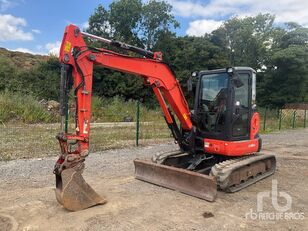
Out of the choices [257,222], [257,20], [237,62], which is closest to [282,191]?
[257,222]

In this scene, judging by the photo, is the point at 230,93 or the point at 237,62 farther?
the point at 237,62

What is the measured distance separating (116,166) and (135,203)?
2945 millimetres

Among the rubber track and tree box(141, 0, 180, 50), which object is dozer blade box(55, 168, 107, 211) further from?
tree box(141, 0, 180, 50)

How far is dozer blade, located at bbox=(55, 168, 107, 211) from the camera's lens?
184 inches

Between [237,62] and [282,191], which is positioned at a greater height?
[237,62]

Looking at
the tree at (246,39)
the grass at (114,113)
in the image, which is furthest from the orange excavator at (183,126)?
the tree at (246,39)

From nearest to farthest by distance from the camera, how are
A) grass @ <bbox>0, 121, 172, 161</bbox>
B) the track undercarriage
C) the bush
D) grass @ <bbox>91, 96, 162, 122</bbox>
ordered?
the track undercarriage, grass @ <bbox>0, 121, 172, 161</bbox>, the bush, grass @ <bbox>91, 96, 162, 122</bbox>

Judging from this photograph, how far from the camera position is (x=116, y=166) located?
815cm

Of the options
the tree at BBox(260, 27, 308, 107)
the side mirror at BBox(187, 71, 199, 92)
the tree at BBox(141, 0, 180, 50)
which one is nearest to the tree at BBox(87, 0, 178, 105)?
the tree at BBox(141, 0, 180, 50)

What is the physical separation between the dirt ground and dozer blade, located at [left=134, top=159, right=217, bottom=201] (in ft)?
0.42

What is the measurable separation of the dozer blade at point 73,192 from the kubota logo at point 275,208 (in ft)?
7.96

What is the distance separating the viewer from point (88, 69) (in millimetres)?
5055

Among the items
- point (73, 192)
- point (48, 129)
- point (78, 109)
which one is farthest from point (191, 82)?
point (48, 129)

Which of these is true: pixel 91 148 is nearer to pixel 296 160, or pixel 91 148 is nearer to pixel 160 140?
pixel 160 140
